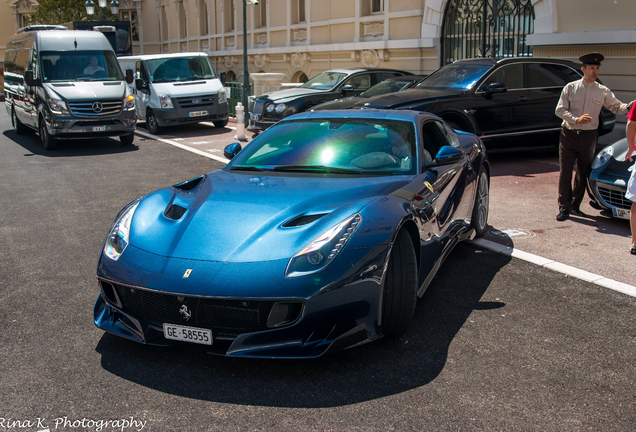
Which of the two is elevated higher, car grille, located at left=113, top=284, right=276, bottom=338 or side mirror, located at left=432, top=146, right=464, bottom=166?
side mirror, located at left=432, top=146, right=464, bottom=166

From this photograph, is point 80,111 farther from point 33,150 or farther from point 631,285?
point 631,285

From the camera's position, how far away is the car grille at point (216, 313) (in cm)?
328

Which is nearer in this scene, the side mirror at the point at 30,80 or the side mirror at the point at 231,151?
the side mirror at the point at 231,151

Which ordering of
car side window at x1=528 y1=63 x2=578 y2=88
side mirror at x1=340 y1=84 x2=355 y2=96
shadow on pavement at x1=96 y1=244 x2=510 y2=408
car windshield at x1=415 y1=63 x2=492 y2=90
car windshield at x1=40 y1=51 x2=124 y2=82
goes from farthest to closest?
side mirror at x1=340 y1=84 x2=355 y2=96 → car windshield at x1=40 y1=51 x2=124 y2=82 → car side window at x1=528 y1=63 x2=578 y2=88 → car windshield at x1=415 y1=63 x2=492 y2=90 → shadow on pavement at x1=96 y1=244 x2=510 y2=408

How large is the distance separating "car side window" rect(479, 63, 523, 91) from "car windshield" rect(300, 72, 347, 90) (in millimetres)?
4630

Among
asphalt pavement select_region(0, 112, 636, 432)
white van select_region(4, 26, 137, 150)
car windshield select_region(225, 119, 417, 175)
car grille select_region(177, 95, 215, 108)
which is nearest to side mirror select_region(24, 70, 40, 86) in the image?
white van select_region(4, 26, 137, 150)

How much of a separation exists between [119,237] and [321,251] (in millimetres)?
1325

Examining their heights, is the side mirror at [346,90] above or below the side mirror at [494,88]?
above

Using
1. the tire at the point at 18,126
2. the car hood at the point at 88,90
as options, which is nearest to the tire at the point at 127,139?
the car hood at the point at 88,90

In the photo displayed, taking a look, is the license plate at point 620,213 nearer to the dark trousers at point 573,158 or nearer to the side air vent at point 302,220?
the dark trousers at point 573,158

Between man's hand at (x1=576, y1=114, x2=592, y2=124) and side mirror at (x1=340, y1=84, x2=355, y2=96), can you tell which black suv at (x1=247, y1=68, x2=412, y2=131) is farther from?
man's hand at (x1=576, y1=114, x2=592, y2=124)

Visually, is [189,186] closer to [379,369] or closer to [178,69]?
[379,369]

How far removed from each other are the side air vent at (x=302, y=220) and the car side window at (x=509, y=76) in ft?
26.3

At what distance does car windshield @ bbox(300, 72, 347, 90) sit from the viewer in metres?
14.6
